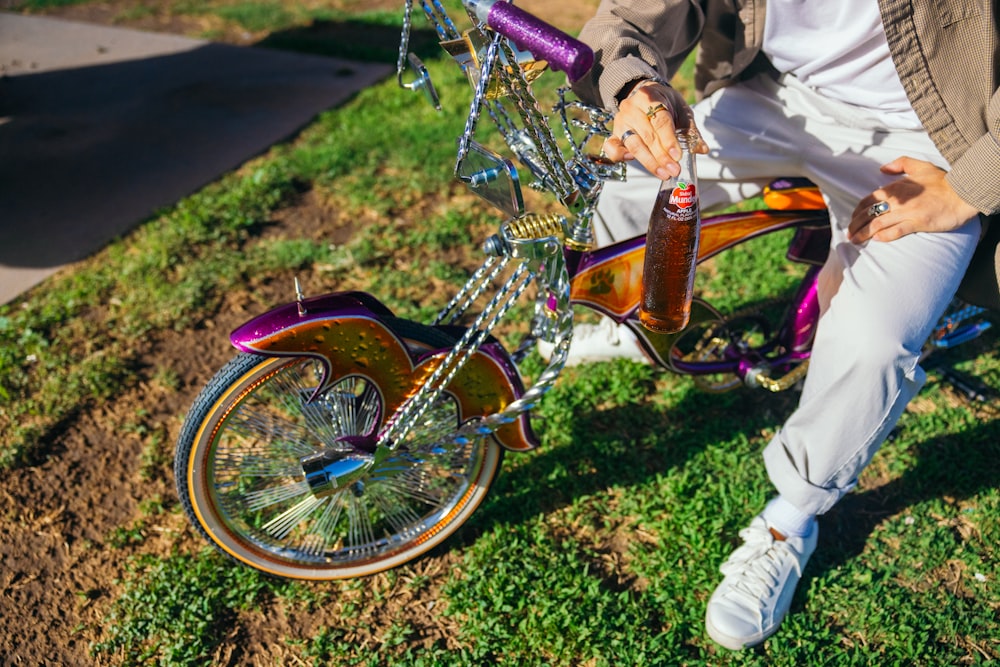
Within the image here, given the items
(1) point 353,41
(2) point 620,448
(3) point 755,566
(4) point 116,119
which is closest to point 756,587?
(3) point 755,566

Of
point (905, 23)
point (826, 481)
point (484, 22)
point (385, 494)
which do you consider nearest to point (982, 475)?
point (826, 481)

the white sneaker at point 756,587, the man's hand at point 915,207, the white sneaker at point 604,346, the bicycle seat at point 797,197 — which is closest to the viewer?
the man's hand at point 915,207

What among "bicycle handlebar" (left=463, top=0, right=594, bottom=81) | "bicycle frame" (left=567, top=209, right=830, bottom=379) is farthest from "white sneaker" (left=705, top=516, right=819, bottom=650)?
"bicycle handlebar" (left=463, top=0, right=594, bottom=81)

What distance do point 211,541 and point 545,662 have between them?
98cm

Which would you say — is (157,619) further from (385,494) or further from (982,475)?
(982,475)

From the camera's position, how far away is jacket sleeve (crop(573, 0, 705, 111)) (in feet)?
6.15

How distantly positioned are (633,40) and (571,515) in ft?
4.76

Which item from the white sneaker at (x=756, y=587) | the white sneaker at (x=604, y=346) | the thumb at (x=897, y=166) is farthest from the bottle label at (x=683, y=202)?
the white sneaker at (x=604, y=346)

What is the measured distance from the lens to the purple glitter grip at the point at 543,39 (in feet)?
4.60

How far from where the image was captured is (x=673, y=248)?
5.77 ft

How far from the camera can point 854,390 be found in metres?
1.99

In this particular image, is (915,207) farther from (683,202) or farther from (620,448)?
(620,448)

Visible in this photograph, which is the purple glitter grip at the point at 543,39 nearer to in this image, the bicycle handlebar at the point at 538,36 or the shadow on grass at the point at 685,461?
the bicycle handlebar at the point at 538,36

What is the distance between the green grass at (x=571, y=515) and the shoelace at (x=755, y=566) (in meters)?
0.10
